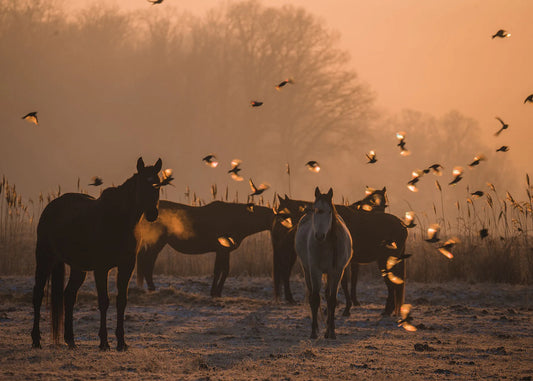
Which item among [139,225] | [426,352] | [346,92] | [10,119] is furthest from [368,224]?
[10,119]

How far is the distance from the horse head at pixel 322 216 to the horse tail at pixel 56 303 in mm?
2960

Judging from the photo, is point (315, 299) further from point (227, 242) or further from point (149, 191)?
point (227, 242)

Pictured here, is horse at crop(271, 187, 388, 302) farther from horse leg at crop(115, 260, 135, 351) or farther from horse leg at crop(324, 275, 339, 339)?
A: horse leg at crop(115, 260, 135, 351)

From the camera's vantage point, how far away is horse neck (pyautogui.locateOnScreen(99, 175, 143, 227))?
7.43 m

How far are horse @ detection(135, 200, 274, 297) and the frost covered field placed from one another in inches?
33.9

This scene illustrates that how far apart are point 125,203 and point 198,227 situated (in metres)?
6.28

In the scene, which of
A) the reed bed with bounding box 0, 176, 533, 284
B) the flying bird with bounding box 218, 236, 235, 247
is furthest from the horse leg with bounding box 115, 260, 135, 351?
the reed bed with bounding box 0, 176, 533, 284

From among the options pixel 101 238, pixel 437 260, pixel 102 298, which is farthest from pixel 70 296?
pixel 437 260

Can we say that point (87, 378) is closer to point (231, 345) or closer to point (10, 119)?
point (231, 345)

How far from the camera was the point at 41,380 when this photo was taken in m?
6.18

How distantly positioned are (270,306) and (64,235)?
506 centimetres

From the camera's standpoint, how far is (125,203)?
24.5 feet

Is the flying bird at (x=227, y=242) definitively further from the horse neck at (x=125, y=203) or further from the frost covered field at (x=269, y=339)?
the horse neck at (x=125, y=203)

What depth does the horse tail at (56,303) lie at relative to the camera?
780cm
